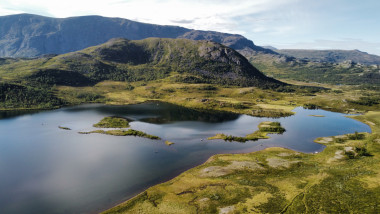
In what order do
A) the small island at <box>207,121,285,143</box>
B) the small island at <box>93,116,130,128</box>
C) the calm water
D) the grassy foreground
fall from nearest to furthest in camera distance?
the grassy foreground < the calm water < the small island at <box>207,121,285,143</box> < the small island at <box>93,116,130,128</box>

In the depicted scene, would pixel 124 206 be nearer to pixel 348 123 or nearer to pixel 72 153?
pixel 72 153

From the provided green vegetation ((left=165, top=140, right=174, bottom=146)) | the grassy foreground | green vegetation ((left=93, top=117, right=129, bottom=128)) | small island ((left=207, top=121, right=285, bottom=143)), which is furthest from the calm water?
the grassy foreground

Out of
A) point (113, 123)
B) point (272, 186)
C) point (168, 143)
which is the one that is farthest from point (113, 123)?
point (272, 186)

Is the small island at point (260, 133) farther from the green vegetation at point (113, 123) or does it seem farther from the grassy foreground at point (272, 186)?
the green vegetation at point (113, 123)

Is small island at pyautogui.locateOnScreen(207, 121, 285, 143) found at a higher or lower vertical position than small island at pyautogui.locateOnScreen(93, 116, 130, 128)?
higher

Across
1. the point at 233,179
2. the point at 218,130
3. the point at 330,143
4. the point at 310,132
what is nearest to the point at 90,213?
the point at 233,179

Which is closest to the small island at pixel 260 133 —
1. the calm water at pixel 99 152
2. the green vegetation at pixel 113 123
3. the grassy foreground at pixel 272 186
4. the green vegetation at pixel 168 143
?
the calm water at pixel 99 152

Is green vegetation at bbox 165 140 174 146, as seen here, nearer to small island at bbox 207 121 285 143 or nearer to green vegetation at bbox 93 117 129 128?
small island at bbox 207 121 285 143
